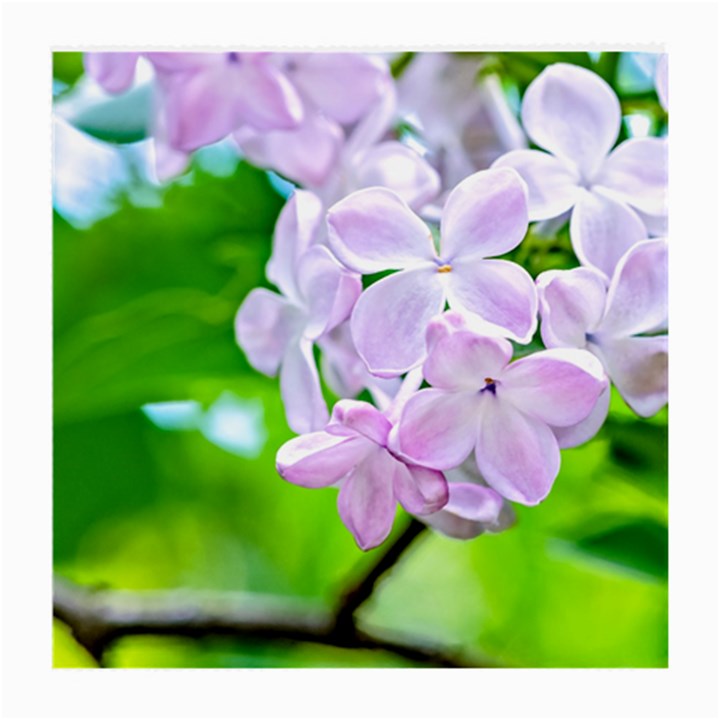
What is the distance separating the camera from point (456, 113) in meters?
0.88

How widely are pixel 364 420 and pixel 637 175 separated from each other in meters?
0.28

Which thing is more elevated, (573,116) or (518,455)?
(573,116)

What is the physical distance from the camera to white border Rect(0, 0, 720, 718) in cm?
90

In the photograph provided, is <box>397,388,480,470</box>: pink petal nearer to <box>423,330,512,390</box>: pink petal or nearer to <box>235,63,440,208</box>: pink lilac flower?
<box>423,330,512,390</box>: pink petal

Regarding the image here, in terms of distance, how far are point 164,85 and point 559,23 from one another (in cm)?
33

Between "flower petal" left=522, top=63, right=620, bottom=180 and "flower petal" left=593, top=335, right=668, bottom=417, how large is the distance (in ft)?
0.40

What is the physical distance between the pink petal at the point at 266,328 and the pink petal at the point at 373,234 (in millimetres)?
109

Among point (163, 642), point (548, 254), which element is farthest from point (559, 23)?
point (163, 642)

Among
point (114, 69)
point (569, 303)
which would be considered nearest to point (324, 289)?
point (569, 303)

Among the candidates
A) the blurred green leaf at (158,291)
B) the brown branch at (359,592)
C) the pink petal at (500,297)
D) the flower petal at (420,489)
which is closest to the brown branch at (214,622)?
the brown branch at (359,592)

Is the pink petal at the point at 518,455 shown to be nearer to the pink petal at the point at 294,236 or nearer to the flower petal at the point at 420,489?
the flower petal at the point at 420,489

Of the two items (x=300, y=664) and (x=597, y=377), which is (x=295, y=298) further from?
(x=300, y=664)

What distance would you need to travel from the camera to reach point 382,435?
0.64m
